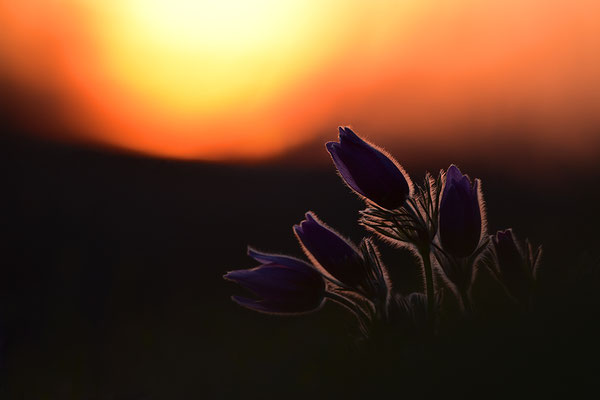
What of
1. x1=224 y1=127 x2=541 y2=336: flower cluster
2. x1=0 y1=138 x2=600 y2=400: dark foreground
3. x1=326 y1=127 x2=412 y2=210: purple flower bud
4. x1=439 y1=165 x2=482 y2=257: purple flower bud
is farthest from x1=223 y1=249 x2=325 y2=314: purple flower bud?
x1=439 y1=165 x2=482 y2=257: purple flower bud

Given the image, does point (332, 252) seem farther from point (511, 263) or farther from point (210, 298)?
point (210, 298)

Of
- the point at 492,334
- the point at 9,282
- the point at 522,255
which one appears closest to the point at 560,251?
the point at 522,255

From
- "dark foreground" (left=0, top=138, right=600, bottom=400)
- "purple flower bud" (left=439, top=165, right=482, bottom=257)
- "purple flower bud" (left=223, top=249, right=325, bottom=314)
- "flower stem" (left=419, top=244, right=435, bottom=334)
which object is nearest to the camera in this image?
"dark foreground" (left=0, top=138, right=600, bottom=400)

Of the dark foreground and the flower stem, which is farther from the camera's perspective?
the flower stem

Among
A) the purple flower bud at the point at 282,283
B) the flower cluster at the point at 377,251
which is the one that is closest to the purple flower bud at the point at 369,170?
the flower cluster at the point at 377,251

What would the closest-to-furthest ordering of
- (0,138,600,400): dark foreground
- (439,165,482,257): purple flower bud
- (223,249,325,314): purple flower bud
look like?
1. (0,138,600,400): dark foreground
2. (439,165,482,257): purple flower bud
3. (223,249,325,314): purple flower bud

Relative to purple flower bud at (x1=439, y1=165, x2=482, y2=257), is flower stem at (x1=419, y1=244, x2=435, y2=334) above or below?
below

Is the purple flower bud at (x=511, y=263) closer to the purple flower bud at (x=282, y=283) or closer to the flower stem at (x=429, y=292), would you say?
the flower stem at (x=429, y=292)

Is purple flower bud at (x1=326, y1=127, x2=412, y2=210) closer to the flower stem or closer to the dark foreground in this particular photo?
the flower stem

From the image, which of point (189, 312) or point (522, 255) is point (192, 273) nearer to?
point (189, 312)

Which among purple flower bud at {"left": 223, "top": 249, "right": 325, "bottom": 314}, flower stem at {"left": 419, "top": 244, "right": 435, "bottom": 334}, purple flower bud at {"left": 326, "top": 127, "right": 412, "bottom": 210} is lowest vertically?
flower stem at {"left": 419, "top": 244, "right": 435, "bottom": 334}
